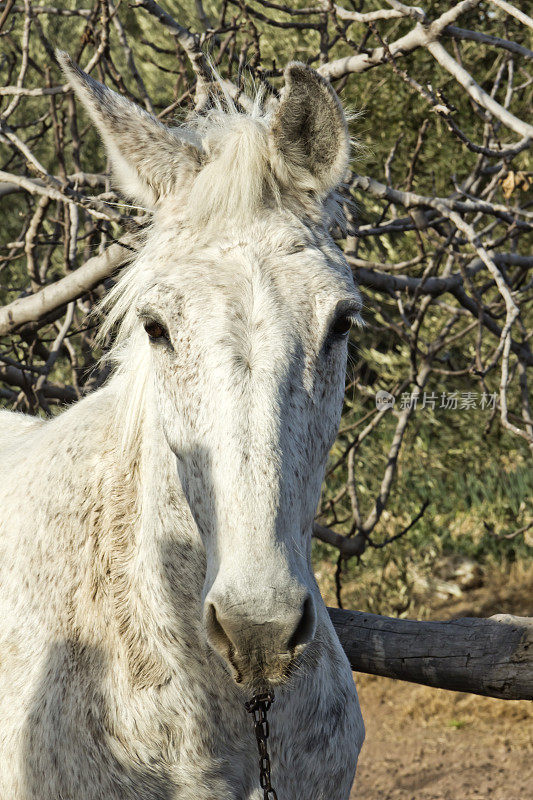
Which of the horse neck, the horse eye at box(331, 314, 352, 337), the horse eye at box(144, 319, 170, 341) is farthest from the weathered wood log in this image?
the horse eye at box(144, 319, 170, 341)

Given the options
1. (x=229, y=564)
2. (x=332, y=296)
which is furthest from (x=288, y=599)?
(x=332, y=296)

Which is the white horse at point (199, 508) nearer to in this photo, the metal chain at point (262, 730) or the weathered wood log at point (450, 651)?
the metal chain at point (262, 730)

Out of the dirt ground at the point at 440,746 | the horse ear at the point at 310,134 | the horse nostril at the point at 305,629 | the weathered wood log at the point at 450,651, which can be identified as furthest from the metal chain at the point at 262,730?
the dirt ground at the point at 440,746

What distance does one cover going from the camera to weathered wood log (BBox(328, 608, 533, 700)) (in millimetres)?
2174

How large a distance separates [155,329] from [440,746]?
15.5 ft

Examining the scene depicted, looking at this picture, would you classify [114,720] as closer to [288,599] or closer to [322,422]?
[288,599]

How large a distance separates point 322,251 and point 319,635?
100cm

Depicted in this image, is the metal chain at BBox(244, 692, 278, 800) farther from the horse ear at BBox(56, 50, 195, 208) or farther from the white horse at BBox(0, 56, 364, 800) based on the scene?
the horse ear at BBox(56, 50, 195, 208)

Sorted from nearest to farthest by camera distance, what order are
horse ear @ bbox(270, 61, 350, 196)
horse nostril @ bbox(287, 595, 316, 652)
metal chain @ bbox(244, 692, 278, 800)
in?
horse nostril @ bbox(287, 595, 316, 652) → metal chain @ bbox(244, 692, 278, 800) → horse ear @ bbox(270, 61, 350, 196)

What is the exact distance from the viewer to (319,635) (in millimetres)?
2086

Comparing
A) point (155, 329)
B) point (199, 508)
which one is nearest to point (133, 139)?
point (155, 329)

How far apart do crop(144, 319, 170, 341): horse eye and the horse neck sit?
24 cm

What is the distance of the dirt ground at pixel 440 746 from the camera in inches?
192

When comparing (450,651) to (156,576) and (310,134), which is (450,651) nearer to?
(156,576)
